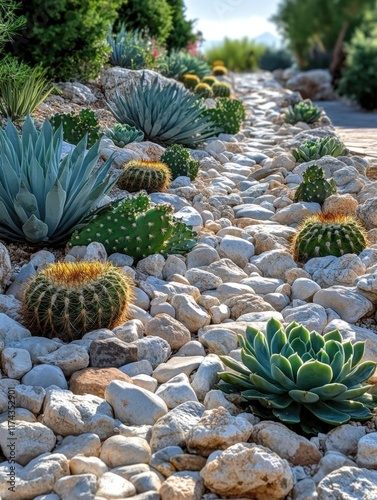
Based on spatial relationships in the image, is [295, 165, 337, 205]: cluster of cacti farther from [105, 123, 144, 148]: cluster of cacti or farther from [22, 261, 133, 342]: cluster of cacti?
[22, 261, 133, 342]: cluster of cacti

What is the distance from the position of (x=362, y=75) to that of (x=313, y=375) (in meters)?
16.7

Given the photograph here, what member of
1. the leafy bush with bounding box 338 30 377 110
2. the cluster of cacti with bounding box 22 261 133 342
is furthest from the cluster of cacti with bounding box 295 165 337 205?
the leafy bush with bounding box 338 30 377 110

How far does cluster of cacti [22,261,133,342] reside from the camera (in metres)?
3.72

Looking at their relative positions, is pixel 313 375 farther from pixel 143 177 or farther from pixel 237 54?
pixel 237 54

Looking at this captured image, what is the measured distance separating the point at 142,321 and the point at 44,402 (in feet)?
3.07

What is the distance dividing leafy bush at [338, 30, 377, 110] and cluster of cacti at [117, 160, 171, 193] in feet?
42.7

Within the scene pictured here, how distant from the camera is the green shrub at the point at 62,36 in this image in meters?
8.84

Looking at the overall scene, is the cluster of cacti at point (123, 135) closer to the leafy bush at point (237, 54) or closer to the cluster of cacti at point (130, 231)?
the cluster of cacti at point (130, 231)

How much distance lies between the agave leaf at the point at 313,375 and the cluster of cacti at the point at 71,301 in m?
1.10

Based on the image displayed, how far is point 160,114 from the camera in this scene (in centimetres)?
766

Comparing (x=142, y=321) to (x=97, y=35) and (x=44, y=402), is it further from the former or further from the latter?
(x=97, y=35)

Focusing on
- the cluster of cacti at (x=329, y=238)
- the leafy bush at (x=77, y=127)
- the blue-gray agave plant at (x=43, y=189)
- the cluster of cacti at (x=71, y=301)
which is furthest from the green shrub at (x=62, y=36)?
the cluster of cacti at (x=71, y=301)

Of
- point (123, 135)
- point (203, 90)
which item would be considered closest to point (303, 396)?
point (123, 135)

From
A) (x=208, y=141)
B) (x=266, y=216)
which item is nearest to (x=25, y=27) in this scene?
(x=208, y=141)
